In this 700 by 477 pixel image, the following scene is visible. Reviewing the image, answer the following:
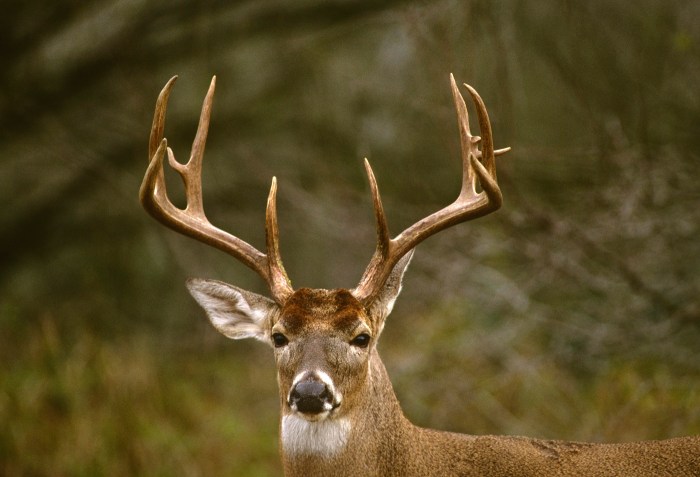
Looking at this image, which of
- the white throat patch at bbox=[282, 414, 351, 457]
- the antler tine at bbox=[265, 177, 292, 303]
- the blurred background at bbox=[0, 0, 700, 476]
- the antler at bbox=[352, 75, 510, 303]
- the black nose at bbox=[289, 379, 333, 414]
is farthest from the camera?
the blurred background at bbox=[0, 0, 700, 476]

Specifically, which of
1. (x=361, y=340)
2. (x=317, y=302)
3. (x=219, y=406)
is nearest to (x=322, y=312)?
(x=317, y=302)

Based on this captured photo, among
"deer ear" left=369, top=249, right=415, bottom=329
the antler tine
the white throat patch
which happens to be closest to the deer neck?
the white throat patch

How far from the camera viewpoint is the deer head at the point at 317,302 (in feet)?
16.2

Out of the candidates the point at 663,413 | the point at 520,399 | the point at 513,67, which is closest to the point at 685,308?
the point at 663,413

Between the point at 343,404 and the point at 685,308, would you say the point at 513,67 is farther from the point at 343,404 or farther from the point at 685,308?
the point at 343,404

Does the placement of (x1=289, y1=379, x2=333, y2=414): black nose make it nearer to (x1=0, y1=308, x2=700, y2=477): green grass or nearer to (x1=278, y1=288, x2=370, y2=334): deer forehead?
(x1=278, y1=288, x2=370, y2=334): deer forehead

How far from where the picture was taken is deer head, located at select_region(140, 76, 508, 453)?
4941mm

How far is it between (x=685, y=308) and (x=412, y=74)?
5415 mm

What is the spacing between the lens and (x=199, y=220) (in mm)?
5715

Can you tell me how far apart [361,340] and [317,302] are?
→ 0.98 ft

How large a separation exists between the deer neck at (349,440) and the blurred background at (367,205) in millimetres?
3260

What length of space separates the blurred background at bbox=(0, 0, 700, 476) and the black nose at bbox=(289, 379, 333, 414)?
3.76 metres

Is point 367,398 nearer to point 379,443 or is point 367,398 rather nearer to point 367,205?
point 379,443

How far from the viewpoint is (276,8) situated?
11.0 meters
